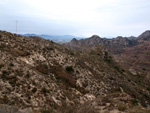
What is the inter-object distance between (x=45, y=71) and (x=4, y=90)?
10026 mm

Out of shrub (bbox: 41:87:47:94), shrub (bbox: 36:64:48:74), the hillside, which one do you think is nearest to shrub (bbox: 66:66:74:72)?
the hillside

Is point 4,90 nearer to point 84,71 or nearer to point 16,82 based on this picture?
point 16,82

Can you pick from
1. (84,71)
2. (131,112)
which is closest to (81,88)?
(84,71)

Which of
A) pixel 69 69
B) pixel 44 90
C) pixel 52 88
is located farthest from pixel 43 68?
pixel 44 90

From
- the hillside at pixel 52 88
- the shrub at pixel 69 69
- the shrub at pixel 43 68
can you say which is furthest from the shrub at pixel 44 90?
the shrub at pixel 69 69

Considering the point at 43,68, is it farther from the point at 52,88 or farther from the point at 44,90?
the point at 44,90

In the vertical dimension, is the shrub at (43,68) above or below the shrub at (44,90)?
above

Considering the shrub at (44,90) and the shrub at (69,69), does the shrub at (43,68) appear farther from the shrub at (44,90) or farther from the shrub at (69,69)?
the shrub at (44,90)

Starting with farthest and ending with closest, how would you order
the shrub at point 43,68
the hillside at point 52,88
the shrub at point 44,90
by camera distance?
the shrub at point 43,68
the shrub at point 44,90
the hillside at point 52,88

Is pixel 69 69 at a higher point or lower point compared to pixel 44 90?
higher

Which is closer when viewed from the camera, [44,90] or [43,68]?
[44,90]

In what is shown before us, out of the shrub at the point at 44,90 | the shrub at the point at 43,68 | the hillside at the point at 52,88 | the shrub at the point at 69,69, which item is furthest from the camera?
the shrub at the point at 69,69

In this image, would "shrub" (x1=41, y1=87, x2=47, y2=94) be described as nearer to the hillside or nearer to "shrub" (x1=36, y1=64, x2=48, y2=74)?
the hillside

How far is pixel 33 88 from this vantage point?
1518 cm
